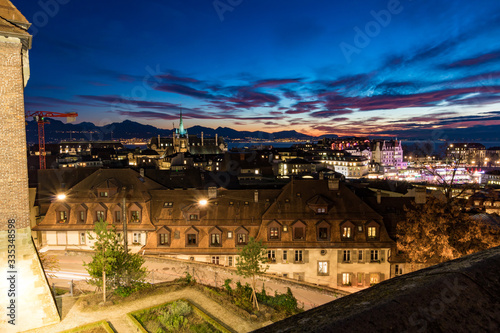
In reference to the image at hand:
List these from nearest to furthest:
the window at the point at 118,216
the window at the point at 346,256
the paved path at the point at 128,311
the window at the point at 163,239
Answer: the paved path at the point at 128,311, the window at the point at 346,256, the window at the point at 163,239, the window at the point at 118,216

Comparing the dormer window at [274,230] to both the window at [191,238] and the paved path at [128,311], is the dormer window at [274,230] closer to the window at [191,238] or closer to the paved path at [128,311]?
the window at [191,238]

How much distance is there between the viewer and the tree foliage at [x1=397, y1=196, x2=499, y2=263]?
27.1 m

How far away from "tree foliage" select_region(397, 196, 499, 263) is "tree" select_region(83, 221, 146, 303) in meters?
24.7

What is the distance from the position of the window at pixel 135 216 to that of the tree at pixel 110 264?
11285mm

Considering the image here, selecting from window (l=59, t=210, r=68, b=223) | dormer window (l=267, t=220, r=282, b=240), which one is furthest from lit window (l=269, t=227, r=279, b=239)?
window (l=59, t=210, r=68, b=223)

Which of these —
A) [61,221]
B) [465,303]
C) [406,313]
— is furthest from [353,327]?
[61,221]

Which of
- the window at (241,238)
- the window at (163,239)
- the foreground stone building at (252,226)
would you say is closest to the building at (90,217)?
the foreground stone building at (252,226)

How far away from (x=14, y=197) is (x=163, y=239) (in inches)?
706

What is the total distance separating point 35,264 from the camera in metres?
16.7

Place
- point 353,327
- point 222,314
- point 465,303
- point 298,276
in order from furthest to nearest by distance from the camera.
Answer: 1. point 298,276
2. point 222,314
3. point 465,303
4. point 353,327

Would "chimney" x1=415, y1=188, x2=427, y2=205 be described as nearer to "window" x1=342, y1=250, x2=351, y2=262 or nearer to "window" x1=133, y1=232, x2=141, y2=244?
"window" x1=342, y1=250, x2=351, y2=262

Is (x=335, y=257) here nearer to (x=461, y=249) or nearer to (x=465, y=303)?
(x=461, y=249)

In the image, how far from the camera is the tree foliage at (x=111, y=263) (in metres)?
21.2

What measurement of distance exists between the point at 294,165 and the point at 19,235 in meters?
127
